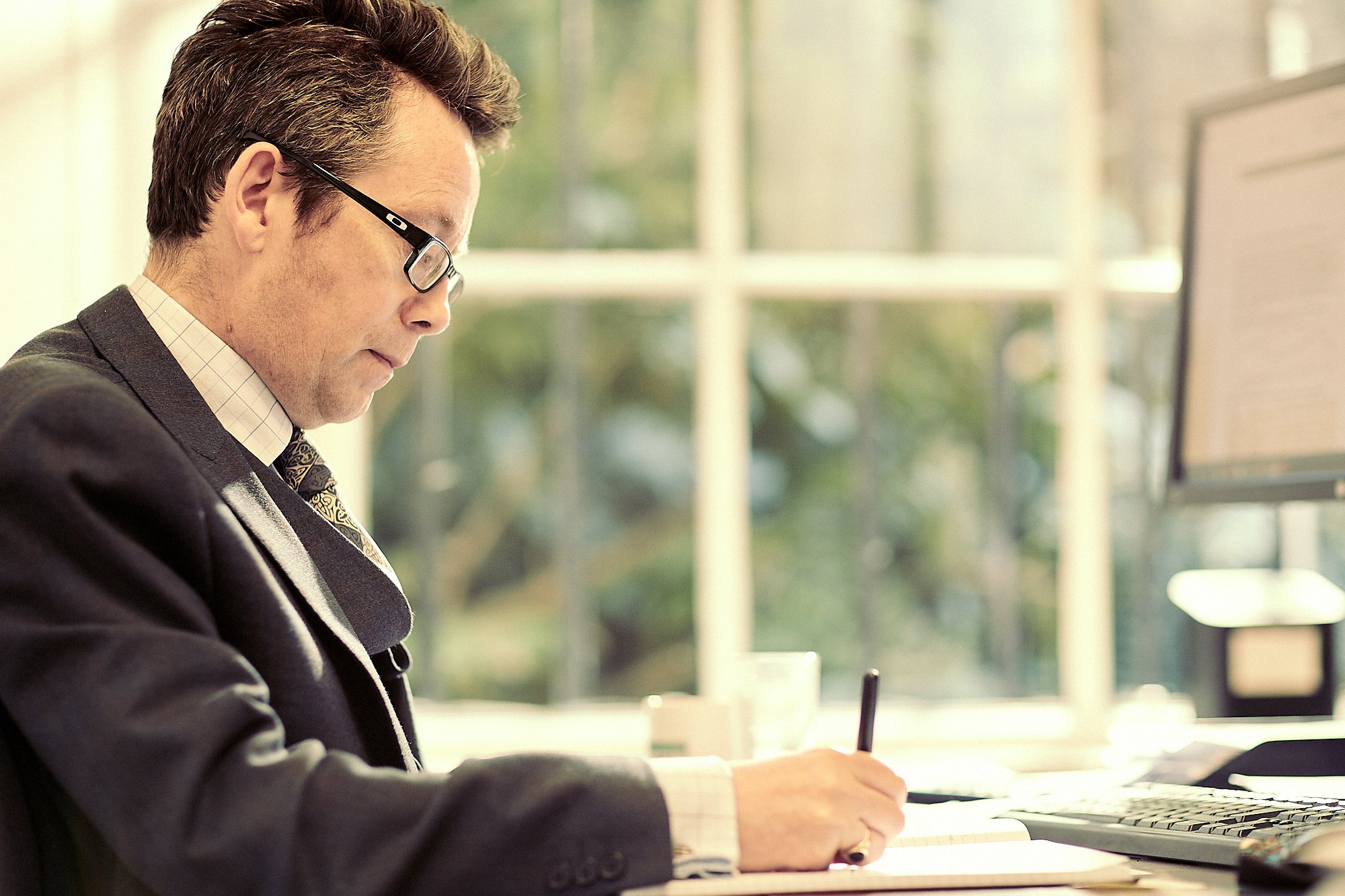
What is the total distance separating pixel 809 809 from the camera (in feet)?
2.95

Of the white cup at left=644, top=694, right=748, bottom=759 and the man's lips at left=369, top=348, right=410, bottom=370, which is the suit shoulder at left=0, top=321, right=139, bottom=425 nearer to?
the man's lips at left=369, top=348, right=410, bottom=370

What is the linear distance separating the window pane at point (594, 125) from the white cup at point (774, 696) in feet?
4.43

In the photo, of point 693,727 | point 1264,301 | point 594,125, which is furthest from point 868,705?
point 594,125

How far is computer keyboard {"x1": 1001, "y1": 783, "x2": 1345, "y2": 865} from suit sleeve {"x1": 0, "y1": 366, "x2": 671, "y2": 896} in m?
0.47

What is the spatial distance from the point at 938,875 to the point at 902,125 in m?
2.05

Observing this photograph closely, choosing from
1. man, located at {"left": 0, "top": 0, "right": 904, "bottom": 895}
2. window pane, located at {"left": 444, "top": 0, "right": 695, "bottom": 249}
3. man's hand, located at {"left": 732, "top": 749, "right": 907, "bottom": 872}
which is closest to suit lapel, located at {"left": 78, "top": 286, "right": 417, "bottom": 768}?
man, located at {"left": 0, "top": 0, "right": 904, "bottom": 895}

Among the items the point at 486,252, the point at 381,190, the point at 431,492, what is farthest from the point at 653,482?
the point at 381,190

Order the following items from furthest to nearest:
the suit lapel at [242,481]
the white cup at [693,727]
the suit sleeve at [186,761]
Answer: the white cup at [693,727], the suit lapel at [242,481], the suit sleeve at [186,761]

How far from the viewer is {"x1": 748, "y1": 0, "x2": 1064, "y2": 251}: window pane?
8.63 feet

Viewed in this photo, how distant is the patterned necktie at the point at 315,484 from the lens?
1188mm

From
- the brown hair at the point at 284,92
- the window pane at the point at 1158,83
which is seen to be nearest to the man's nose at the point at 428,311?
the brown hair at the point at 284,92

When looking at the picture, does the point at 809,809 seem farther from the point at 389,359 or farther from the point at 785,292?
the point at 785,292

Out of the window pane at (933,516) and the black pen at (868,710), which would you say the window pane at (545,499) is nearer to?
the window pane at (933,516)

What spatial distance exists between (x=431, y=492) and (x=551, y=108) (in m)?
0.96
